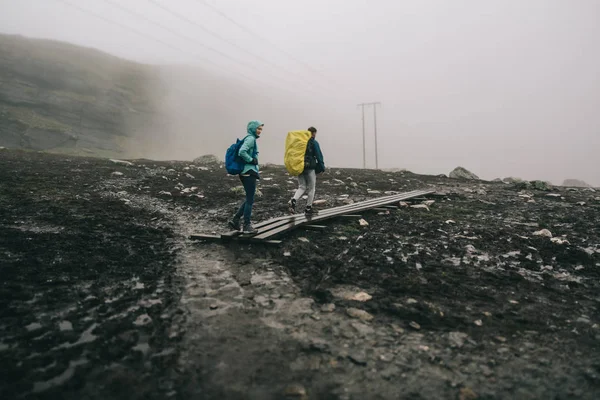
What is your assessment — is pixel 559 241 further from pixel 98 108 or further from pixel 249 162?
pixel 98 108

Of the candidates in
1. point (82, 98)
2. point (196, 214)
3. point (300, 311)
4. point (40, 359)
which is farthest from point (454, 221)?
point (82, 98)

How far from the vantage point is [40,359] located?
→ 98.7 inches

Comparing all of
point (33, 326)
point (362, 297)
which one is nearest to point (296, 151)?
point (362, 297)

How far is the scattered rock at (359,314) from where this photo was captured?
10.7 feet

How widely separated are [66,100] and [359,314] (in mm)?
85000

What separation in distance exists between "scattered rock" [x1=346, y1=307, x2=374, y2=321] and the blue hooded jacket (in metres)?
3.18

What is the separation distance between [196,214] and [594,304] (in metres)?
7.54

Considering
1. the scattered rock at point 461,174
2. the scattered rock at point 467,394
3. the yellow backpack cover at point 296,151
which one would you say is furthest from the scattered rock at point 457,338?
the scattered rock at point 461,174

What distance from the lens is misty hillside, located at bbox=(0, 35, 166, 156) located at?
55.3 m

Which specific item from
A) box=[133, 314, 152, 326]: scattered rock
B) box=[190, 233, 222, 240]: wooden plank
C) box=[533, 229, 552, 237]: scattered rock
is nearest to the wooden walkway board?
box=[190, 233, 222, 240]: wooden plank

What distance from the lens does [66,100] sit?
68938 millimetres

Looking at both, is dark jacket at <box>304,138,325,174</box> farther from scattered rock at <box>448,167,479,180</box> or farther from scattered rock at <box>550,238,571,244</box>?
scattered rock at <box>448,167,479,180</box>

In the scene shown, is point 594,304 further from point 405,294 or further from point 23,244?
point 23,244

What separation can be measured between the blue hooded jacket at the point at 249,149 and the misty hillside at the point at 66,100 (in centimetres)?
6143
